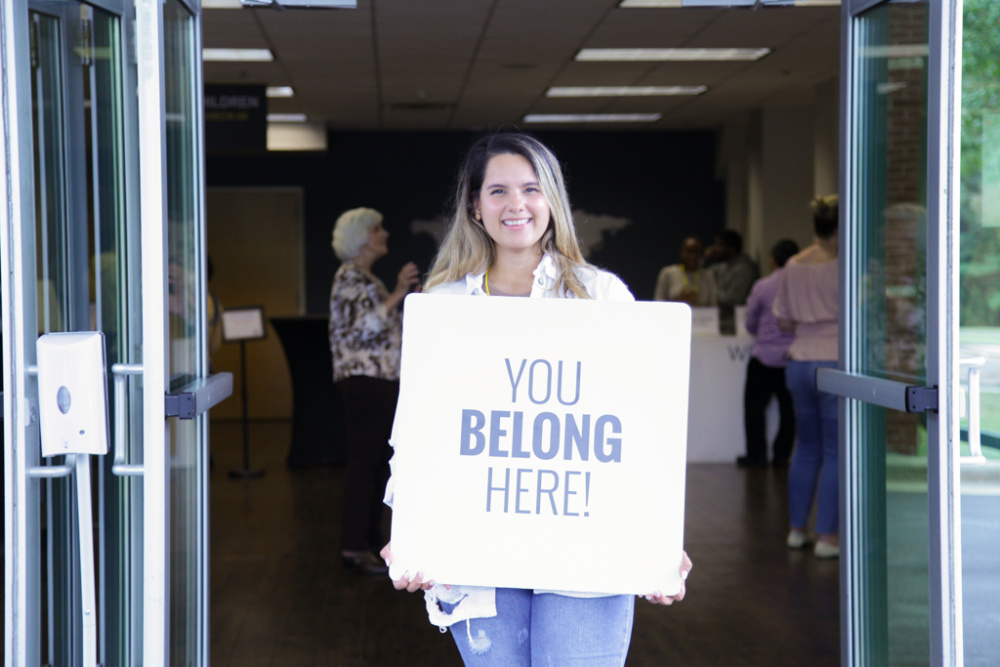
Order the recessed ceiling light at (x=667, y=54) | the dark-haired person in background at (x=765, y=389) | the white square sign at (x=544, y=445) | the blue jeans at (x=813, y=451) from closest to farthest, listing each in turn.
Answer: the white square sign at (x=544, y=445)
the blue jeans at (x=813, y=451)
the dark-haired person in background at (x=765, y=389)
the recessed ceiling light at (x=667, y=54)

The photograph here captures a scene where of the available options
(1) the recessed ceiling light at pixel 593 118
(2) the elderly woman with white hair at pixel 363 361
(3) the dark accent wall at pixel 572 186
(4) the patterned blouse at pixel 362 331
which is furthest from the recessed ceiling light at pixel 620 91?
(4) the patterned blouse at pixel 362 331

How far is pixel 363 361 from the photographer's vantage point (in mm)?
4582

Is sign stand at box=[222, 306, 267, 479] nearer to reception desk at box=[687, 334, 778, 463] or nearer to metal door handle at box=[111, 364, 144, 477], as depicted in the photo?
reception desk at box=[687, 334, 778, 463]

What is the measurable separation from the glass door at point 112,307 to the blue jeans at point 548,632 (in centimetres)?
82

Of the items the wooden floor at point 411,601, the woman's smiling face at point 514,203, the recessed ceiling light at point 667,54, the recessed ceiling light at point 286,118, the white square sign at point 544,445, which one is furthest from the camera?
the recessed ceiling light at point 286,118

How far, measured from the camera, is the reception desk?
772cm

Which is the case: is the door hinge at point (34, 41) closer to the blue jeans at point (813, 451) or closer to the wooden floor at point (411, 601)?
the wooden floor at point (411, 601)

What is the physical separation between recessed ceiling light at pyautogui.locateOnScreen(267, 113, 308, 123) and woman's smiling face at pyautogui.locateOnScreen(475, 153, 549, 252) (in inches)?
369

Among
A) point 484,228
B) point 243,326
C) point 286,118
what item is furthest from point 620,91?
point 484,228

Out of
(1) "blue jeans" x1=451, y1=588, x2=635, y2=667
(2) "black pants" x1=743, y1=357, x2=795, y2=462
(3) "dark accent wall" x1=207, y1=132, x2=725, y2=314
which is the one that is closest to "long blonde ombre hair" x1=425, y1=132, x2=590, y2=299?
(1) "blue jeans" x1=451, y1=588, x2=635, y2=667

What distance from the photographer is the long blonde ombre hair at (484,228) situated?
1.97 m

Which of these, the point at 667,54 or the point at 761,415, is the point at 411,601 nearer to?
the point at 761,415

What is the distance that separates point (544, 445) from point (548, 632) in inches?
13.0

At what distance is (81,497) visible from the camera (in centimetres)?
225
